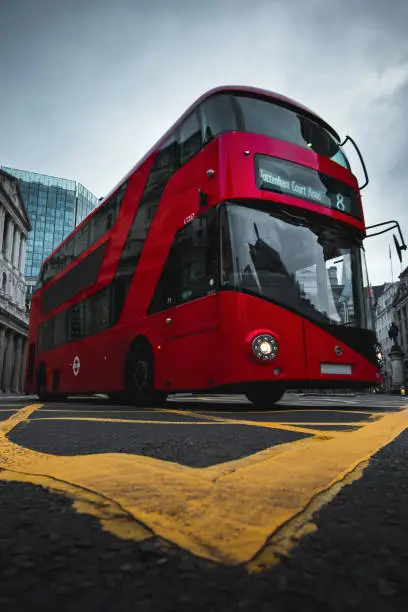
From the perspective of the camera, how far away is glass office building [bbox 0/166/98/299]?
86562 millimetres

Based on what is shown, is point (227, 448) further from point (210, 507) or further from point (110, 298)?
point (110, 298)

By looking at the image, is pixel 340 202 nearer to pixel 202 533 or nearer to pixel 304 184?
pixel 304 184

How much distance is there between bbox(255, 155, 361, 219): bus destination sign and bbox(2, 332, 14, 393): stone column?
4585 centimetres

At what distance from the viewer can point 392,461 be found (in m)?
2.08

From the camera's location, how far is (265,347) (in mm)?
5516

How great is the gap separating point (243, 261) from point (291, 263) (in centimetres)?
67

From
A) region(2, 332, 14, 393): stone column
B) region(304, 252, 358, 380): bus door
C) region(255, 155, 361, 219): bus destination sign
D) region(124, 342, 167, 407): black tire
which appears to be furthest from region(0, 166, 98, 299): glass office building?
region(304, 252, 358, 380): bus door

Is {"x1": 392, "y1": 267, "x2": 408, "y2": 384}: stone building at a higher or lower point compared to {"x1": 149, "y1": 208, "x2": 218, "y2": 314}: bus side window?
higher

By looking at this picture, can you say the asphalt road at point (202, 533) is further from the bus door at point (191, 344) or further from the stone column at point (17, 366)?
the stone column at point (17, 366)

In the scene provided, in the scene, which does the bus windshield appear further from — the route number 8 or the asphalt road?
the asphalt road

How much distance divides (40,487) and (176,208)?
574cm

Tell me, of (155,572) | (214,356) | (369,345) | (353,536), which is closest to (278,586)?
(155,572)

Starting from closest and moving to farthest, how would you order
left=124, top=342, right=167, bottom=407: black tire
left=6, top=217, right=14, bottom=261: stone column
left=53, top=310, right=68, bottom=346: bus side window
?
left=124, top=342, right=167, bottom=407: black tire, left=53, top=310, right=68, bottom=346: bus side window, left=6, top=217, right=14, bottom=261: stone column

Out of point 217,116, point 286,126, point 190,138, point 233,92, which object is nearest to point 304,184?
point 286,126
